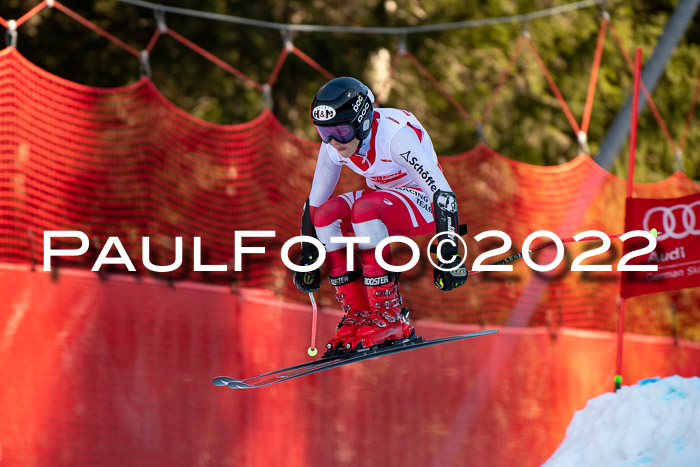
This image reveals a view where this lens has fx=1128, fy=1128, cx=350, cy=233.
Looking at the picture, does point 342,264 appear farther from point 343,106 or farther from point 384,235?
point 343,106

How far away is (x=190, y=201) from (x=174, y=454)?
323cm

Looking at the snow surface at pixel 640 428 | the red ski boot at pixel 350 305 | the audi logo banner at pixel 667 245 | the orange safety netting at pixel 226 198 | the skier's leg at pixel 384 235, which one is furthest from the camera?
the orange safety netting at pixel 226 198

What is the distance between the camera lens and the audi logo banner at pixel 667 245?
7.42 m

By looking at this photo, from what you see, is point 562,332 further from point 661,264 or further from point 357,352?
point 357,352

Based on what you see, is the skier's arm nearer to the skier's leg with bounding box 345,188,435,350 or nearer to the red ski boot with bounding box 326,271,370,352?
the skier's leg with bounding box 345,188,435,350

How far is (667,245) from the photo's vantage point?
7.55 m

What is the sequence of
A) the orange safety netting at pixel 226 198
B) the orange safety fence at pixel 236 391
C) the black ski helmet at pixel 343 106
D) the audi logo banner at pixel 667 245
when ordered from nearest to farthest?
the black ski helmet at pixel 343 106 < the audi logo banner at pixel 667 245 < the orange safety fence at pixel 236 391 < the orange safety netting at pixel 226 198

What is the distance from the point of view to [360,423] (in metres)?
9.31

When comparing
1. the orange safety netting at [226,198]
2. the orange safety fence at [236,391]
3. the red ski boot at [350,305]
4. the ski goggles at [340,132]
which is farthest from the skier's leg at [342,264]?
the orange safety netting at [226,198]

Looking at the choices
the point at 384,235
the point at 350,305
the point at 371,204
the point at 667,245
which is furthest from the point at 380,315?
the point at 667,245

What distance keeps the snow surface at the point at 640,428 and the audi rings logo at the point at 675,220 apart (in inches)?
43.6

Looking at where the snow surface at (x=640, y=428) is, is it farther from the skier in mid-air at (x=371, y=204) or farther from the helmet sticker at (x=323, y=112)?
the helmet sticker at (x=323, y=112)

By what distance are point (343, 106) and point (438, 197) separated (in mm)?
605

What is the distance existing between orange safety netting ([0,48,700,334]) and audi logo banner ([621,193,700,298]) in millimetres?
2691
